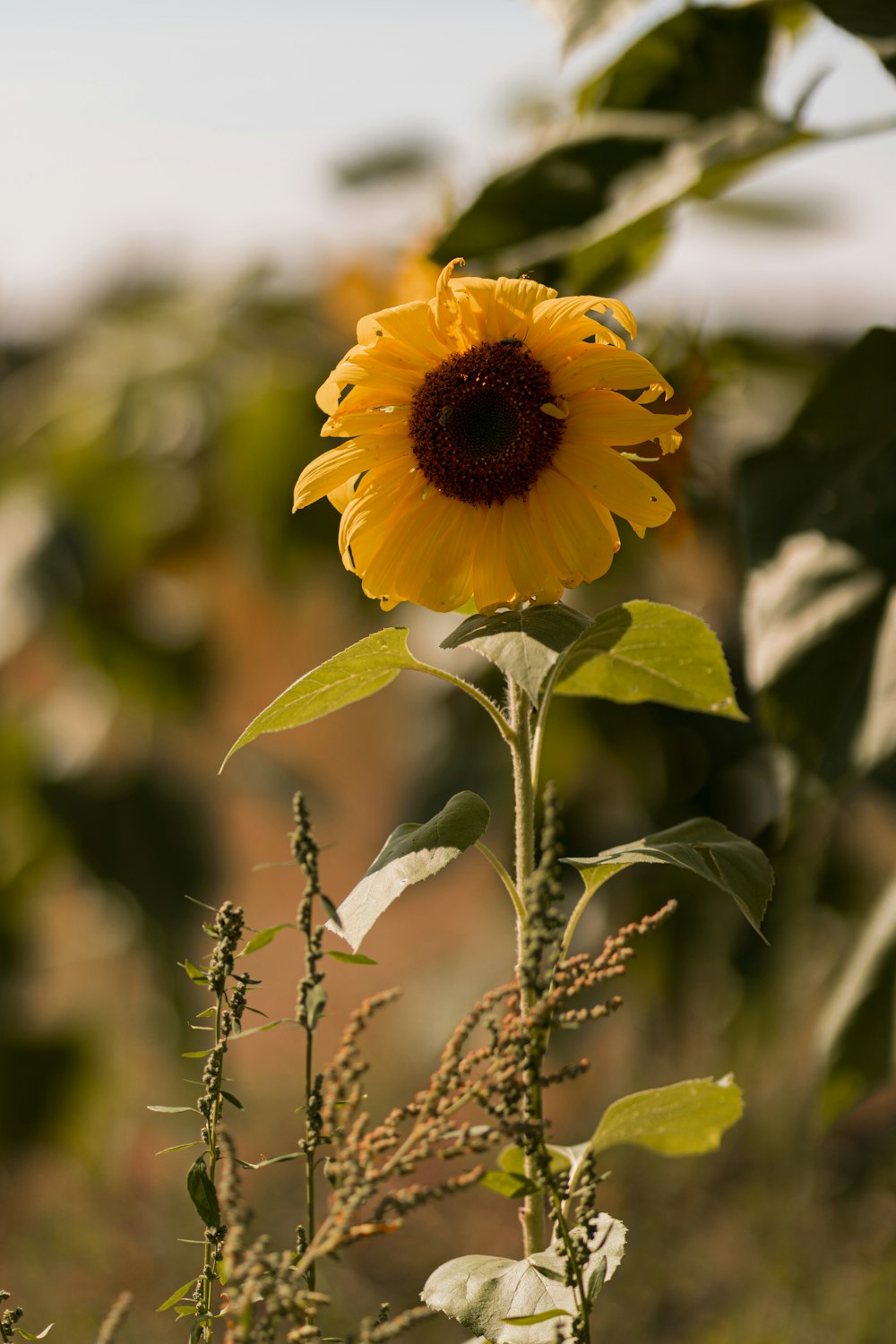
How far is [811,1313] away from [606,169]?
115cm

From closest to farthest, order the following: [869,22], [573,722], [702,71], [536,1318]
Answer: [536,1318], [869,22], [702,71], [573,722]

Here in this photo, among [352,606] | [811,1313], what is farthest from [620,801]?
[811,1313]

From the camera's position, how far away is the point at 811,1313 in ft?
4.19

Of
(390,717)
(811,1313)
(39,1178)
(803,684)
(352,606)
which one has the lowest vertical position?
(39,1178)

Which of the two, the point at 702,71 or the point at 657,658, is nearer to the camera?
the point at 657,658

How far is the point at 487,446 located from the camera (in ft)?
0.91

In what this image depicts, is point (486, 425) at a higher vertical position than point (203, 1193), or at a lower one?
higher

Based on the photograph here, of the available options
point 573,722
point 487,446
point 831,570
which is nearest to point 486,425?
point 487,446

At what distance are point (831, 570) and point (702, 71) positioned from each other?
8.6 inches

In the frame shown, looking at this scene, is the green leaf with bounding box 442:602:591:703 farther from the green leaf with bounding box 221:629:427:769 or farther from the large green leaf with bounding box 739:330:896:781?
the large green leaf with bounding box 739:330:896:781

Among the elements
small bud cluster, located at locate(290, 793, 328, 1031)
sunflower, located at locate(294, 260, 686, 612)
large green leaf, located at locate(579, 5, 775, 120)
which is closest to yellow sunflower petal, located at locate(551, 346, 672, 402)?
sunflower, located at locate(294, 260, 686, 612)

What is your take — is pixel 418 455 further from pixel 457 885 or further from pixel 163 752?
pixel 457 885

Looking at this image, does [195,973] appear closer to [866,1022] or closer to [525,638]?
[525,638]

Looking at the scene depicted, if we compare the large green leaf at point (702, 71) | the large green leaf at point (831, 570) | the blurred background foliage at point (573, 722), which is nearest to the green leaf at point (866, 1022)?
the blurred background foliage at point (573, 722)
